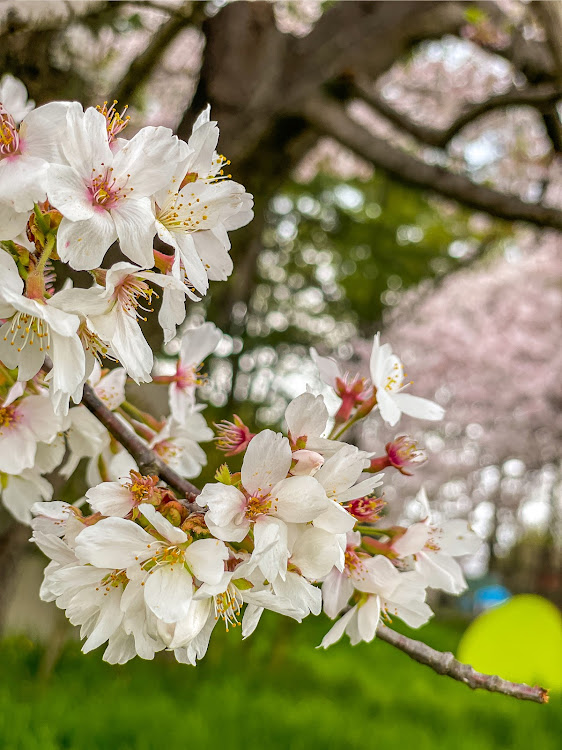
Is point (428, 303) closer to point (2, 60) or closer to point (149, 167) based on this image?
point (2, 60)

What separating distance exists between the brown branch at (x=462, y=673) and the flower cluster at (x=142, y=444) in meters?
0.04

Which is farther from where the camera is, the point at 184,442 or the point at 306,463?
the point at 184,442

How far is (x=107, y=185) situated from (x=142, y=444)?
9.5 inches

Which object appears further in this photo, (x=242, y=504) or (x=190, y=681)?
(x=190, y=681)

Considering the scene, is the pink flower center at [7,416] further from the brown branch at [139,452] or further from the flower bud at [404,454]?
the flower bud at [404,454]

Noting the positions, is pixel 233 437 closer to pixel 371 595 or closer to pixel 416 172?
pixel 371 595

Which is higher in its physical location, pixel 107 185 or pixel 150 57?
pixel 107 185

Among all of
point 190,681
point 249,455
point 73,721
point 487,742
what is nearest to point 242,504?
point 249,455

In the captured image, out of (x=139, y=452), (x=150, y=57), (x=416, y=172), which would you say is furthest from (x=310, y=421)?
(x=416, y=172)

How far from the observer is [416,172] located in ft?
8.62

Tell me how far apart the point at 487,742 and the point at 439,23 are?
9.72 feet

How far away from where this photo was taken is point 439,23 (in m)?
3.23

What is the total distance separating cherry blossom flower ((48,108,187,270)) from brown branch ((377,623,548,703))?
0.41 m

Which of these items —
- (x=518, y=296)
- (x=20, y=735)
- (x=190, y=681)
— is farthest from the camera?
(x=518, y=296)
